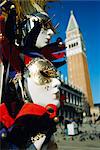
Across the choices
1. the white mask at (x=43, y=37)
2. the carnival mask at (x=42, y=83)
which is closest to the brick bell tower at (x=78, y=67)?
the white mask at (x=43, y=37)

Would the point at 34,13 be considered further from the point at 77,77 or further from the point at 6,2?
the point at 77,77

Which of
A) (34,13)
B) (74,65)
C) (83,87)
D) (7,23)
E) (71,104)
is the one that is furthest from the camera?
(74,65)

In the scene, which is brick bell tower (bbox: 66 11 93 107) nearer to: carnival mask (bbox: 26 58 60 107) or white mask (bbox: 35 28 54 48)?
white mask (bbox: 35 28 54 48)

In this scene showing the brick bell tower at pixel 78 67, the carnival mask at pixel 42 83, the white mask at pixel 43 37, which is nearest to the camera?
the carnival mask at pixel 42 83

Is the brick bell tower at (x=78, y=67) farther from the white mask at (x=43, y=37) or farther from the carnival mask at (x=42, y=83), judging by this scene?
the carnival mask at (x=42, y=83)

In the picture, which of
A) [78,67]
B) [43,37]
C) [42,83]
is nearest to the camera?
[42,83]

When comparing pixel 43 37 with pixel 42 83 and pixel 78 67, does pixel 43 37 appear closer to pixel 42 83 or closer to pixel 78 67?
pixel 42 83

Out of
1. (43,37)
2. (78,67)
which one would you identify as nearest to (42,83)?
(43,37)

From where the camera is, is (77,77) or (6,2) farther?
(77,77)

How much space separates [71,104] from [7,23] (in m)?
15.9

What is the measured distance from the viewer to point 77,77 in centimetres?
2148

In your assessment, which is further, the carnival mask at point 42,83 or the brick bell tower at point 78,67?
the brick bell tower at point 78,67

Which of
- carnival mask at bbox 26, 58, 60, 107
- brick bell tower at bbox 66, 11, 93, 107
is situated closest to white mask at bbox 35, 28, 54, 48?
carnival mask at bbox 26, 58, 60, 107

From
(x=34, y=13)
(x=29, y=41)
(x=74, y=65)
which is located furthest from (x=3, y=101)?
(x=74, y=65)
